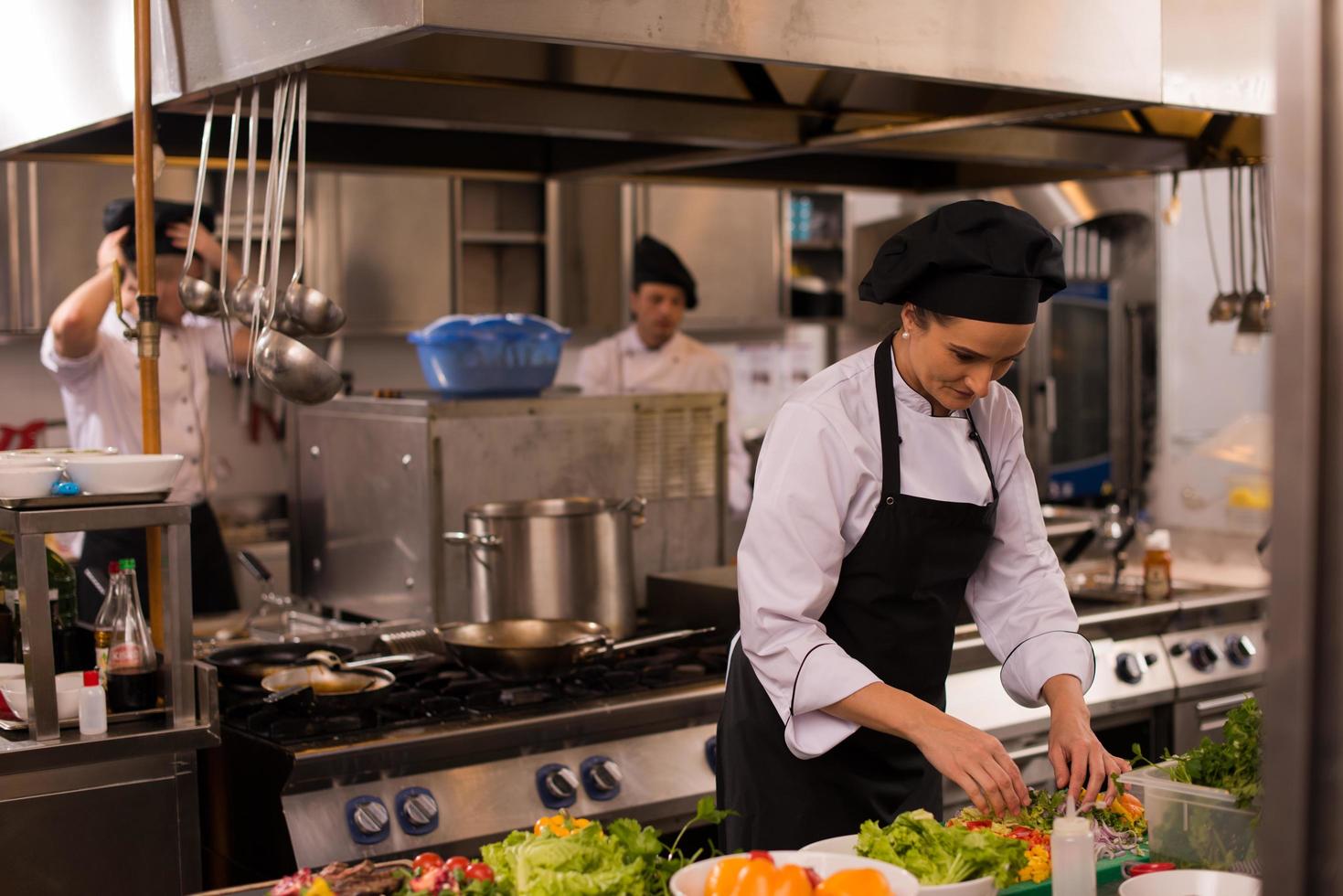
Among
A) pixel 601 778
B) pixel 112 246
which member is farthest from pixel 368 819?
pixel 112 246

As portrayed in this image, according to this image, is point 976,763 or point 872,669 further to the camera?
point 872,669

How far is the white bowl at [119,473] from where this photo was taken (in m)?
2.28

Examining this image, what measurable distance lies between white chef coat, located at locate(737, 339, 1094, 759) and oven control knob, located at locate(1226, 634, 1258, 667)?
5.63 ft

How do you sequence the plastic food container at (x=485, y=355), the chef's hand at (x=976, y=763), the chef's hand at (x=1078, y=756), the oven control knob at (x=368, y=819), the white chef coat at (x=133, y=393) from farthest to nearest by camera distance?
1. the white chef coat at (x=133, y=393)
2. the plastic food container at (x=485, y=355)
3. the oven control knob at (x=368, y=819)
4. the chef's hand at (x=1078, y=756)
5. the chef's hand at (x=976, y=763)

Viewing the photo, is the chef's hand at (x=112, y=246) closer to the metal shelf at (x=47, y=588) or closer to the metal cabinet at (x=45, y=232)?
the metal shelf at (x=47, y=588)

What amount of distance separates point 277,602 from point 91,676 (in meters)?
1.48

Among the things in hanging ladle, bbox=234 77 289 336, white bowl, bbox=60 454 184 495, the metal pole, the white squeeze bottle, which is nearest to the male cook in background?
the metal pole

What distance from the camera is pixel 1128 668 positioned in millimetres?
3627

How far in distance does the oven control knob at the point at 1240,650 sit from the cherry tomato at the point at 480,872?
9.35 feet

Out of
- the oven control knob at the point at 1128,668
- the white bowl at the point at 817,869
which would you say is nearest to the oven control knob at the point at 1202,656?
the oven control knob at the point at 1128,668

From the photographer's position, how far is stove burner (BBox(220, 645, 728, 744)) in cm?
263

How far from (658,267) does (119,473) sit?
Answer: 3674 mm

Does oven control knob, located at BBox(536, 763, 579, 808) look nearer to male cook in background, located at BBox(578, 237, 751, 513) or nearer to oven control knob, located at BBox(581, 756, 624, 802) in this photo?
oven control knob, located at BBox(581, 756, 624, 802)

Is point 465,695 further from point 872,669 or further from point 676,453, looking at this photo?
point 676,453
